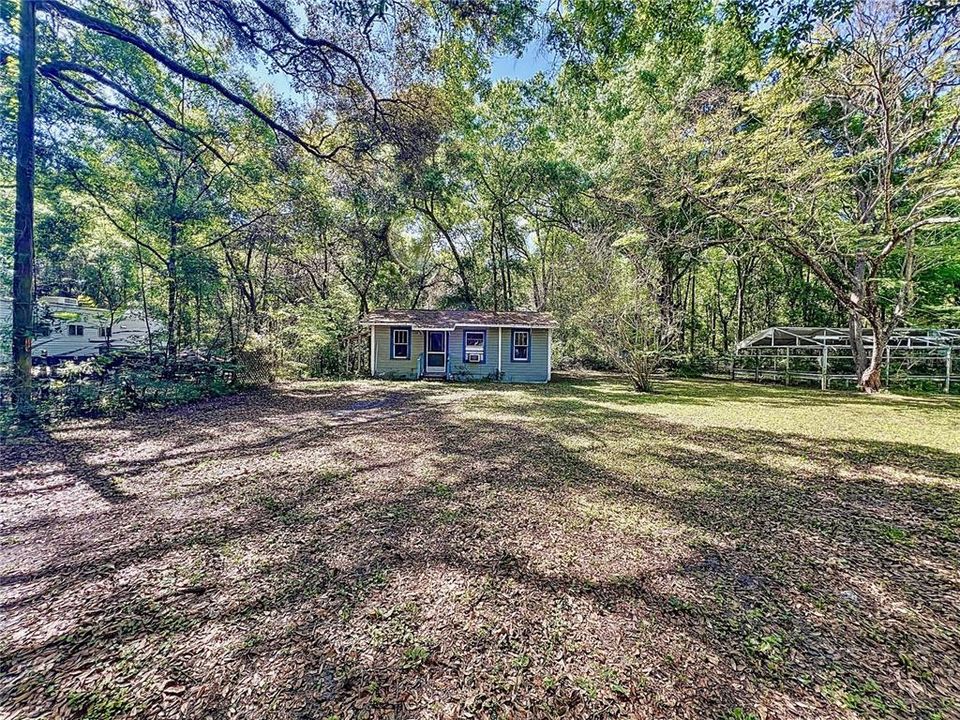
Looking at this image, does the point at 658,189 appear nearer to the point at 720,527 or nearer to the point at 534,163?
the point at 534,163

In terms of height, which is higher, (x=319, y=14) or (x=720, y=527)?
(x=319, y=14)

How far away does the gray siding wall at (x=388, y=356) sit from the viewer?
15109 millimetres

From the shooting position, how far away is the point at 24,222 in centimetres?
659

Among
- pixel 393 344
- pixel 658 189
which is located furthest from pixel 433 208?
pixel 658 189

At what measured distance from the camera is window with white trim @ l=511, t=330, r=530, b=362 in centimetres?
1482

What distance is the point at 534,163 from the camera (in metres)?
17.2

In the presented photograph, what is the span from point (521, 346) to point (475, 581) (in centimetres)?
1257

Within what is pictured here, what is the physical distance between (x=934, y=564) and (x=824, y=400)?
9645 mm

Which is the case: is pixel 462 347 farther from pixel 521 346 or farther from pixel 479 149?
pixel 479 149

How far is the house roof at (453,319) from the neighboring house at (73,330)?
732 centimetres

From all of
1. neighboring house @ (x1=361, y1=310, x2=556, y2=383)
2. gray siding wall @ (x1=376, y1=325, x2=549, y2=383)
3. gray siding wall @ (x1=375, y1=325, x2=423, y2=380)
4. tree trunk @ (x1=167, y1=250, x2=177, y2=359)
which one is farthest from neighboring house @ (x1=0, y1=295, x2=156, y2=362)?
gray siding wall @ (x1=376, y1=325, x2=549, y2=383)

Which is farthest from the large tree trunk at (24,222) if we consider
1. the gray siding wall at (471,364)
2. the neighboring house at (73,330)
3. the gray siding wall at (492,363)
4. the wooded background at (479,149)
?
the gray siding wall at (471,364)

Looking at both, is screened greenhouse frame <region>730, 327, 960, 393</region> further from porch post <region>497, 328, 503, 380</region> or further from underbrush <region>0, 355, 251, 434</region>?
underbrush <region>0, 355, 251, 434</region>

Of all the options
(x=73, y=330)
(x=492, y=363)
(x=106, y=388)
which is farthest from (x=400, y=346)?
(x=73, y=330)
